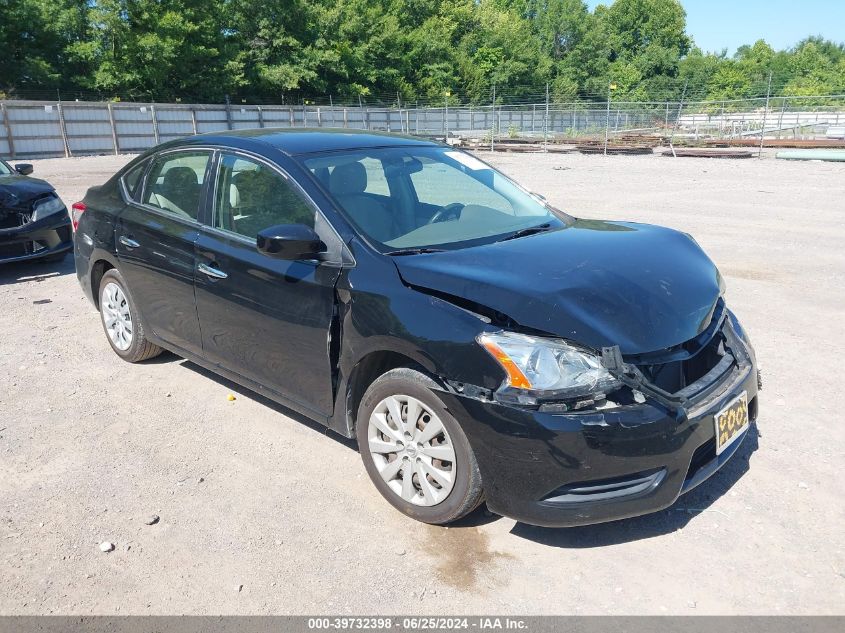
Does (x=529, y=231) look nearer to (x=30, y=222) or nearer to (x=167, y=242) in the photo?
(x=167, y=242)

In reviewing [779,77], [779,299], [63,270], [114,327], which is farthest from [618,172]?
[779,77]

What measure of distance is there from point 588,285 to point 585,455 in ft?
2.56

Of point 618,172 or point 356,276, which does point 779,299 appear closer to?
point 356,276

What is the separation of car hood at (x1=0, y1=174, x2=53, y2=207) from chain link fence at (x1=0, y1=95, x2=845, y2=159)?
51.3 ft

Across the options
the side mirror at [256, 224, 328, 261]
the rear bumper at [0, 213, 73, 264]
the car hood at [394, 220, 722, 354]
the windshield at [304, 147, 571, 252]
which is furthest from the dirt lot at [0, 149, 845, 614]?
the rear bumper at [0, 213, 73, 264]

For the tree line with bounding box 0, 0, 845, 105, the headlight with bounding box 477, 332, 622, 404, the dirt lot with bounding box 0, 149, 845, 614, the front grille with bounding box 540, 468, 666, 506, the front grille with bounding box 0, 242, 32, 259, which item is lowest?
the dirt lot with bounding box 0, 149, 845, 614

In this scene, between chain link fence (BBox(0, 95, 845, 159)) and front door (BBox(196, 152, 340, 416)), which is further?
chain link fence (BBox(0, 95, 845, 159))

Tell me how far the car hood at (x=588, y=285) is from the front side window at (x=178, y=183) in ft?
5.76

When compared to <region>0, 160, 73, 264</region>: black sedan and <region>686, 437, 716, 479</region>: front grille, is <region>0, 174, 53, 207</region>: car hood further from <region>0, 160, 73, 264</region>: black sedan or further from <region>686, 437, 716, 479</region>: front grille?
<region>686, 437, 716, 479</region>: front grille

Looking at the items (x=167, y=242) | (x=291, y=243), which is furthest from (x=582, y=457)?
(x=167, y=242)

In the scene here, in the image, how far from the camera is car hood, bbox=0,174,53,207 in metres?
7.74

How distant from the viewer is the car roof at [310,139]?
4.08 meters

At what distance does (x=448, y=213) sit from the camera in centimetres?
401

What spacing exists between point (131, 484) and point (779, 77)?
309ft
